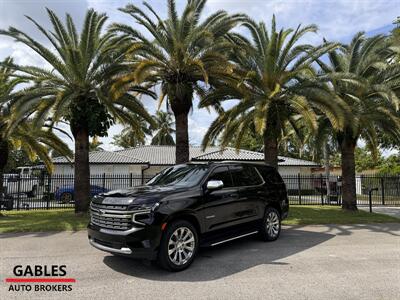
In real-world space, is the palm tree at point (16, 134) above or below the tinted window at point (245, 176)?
above

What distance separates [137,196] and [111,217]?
607 mm

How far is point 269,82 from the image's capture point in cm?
1372

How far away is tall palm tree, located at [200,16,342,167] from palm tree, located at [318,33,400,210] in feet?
3.95

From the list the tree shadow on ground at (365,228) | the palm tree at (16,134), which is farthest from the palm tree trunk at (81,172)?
the tree shadow on ground at (365,228)

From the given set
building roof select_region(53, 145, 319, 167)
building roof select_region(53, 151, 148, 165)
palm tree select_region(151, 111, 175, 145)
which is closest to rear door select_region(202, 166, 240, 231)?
building roof select_region(53, 145, 319, 167)

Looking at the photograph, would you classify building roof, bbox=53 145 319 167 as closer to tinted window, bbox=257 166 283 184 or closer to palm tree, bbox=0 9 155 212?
palm tree, bbox=0 9 155 212

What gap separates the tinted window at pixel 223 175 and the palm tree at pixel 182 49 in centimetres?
600

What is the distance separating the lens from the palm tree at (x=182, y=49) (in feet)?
41.4

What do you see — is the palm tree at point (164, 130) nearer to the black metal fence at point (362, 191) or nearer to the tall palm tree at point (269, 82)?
the black metal fence at point (362, 191)

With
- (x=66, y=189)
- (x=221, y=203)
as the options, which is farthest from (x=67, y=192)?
(x=221, y=203)

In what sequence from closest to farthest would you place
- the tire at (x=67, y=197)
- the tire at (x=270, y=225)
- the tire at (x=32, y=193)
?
the tire at (x=270, y=225), the tire at (x=32, y=193), the tire at (x=67, y=197)

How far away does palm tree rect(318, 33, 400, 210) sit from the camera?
45.5 feet

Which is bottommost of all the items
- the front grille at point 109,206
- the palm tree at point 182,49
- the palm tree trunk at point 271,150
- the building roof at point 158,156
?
the front grille at point 109,206

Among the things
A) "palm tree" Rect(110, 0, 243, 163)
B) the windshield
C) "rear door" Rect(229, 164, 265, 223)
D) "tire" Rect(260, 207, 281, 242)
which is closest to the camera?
the windshield
